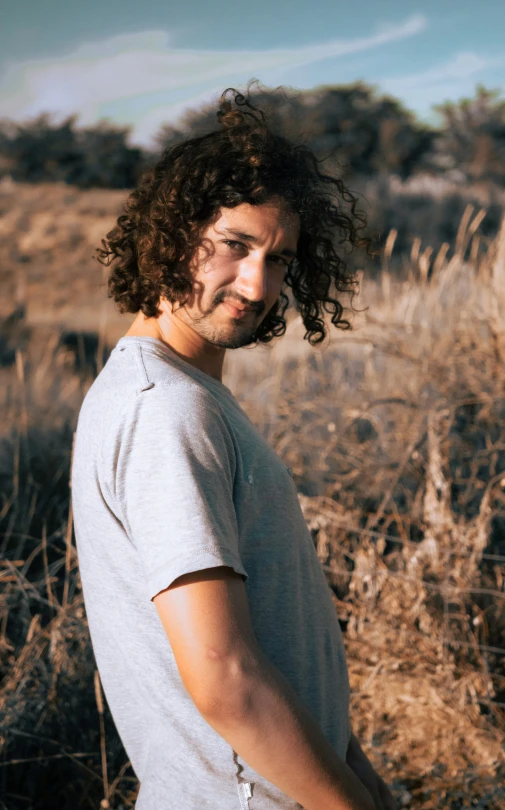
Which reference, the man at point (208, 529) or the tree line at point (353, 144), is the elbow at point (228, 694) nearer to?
the man at point (208, 529)

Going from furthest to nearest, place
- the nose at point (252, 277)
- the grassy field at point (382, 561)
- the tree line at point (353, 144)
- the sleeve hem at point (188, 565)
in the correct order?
the tree line at point (353, 144) < the grassy field at point (382, 561) < the nose at point (252, 277) < the sleeve hem at point (188, 565)

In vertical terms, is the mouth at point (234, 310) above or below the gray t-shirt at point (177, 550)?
above

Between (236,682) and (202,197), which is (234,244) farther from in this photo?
(236,682)

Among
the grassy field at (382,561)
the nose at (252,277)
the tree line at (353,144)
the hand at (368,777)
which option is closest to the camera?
the nose at (252,277)

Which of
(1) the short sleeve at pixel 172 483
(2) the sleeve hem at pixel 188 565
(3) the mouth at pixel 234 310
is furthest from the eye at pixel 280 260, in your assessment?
(2) the sleeve hem at pixel 188 565

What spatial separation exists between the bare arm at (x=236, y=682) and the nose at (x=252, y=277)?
511 millimetres

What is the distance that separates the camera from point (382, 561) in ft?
9.02

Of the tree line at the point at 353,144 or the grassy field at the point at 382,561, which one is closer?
the grassy field at the point at 382,561

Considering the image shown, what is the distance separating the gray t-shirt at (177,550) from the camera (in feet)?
2.89

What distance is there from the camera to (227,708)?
2.83ft

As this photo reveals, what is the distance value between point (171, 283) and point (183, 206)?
5.9 inches

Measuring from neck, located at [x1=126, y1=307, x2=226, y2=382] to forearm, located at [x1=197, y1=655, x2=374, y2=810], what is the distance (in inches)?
21.4

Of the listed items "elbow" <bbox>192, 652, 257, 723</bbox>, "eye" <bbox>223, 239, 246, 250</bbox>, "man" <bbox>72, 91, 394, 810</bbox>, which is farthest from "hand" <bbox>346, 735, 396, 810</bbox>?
"eye" <bbox>223, 239, 246, 250</bbox>

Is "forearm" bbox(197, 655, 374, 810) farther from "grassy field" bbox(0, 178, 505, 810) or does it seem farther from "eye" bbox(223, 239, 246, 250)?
"grassy field" bbox(0, 178, 505, 810)
